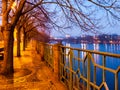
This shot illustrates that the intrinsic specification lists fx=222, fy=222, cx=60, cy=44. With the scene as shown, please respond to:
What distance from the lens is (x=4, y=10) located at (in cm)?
1059

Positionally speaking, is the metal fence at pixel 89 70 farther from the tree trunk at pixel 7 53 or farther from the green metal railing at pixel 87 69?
the tree trunk at pixel 7 53

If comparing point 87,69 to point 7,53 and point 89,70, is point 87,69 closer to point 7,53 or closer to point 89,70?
point 89,70

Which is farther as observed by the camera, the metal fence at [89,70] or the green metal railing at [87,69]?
the green metal railing at [87,69]

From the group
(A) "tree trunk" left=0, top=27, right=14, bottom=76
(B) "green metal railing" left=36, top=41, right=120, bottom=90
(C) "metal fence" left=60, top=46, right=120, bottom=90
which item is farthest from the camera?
(A) "tree trunk" left=0, top=27, right=14, bottom=76

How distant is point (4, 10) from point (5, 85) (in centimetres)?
412

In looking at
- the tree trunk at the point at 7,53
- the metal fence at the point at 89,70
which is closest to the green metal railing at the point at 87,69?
the metal fence at the point at 89,70

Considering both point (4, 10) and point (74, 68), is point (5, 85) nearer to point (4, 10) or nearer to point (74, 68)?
point (74, 68)

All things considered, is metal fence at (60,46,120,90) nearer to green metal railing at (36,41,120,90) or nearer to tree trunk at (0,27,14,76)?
green metal railing at (36,41,120,90)

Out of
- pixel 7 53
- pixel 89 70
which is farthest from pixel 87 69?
pixel 7 53

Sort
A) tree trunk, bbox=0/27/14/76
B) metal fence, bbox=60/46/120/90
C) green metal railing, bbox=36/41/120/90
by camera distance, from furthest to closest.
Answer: tree trunk, bbox=0/27/14/76 → green metal railing, bbox=36/41/120/90 → metal fence, bbox=60/46/120/90

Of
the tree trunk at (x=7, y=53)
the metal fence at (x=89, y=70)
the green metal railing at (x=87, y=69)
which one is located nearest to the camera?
the metal fence at (x=89, y=70)

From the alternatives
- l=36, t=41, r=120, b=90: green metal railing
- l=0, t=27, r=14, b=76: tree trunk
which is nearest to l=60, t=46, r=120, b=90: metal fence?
l=36, t=41, r=120, b=90: green metal railing

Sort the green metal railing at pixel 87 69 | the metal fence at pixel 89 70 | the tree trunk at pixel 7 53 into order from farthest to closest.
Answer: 1. the tree trunk at pixel 7 53
2. the green metal railing at pixel 87 69
3. the metal fence at pixel 89 70

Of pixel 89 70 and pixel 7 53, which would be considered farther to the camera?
pixel 7 53
